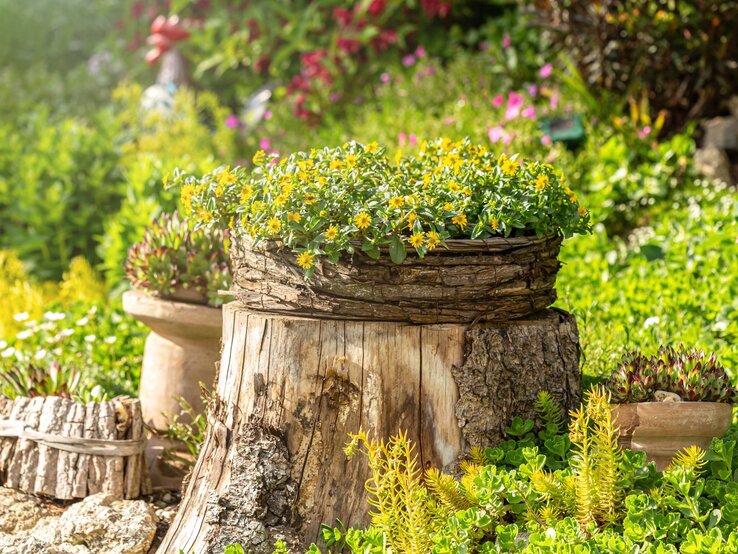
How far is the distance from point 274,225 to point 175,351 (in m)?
1.43

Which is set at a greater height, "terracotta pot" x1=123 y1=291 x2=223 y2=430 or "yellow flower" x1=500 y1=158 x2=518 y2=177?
"yellow flower" x1=500 y1=158 x2=518 y2=177

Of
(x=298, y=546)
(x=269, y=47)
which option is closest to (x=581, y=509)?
(x=298, y=546)

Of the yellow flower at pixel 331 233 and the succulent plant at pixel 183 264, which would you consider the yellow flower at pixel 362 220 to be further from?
the succulent plant at pixel 183 264

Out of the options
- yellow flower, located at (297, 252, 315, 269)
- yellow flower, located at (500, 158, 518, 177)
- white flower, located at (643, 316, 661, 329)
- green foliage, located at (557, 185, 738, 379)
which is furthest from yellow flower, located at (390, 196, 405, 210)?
white flower, located at (643, 316, 661, 329)

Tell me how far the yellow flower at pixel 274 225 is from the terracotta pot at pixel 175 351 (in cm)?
117

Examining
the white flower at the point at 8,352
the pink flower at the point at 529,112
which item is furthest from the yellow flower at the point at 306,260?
the pink flower at the point at 529,112

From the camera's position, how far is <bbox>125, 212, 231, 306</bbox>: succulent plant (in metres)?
3.93

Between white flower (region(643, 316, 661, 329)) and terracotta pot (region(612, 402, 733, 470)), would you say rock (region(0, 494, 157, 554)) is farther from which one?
white flower (region(643, 316, 661, 329))

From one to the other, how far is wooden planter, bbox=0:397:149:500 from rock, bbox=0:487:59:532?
0.04 metres

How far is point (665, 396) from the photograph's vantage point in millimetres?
2947

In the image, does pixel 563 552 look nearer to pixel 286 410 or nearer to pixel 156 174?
pixel 286 410

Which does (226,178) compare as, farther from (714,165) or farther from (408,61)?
(408,61)

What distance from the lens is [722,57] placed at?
6352 millimetres

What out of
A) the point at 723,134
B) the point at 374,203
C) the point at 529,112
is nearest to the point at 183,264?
the point at 374,203
